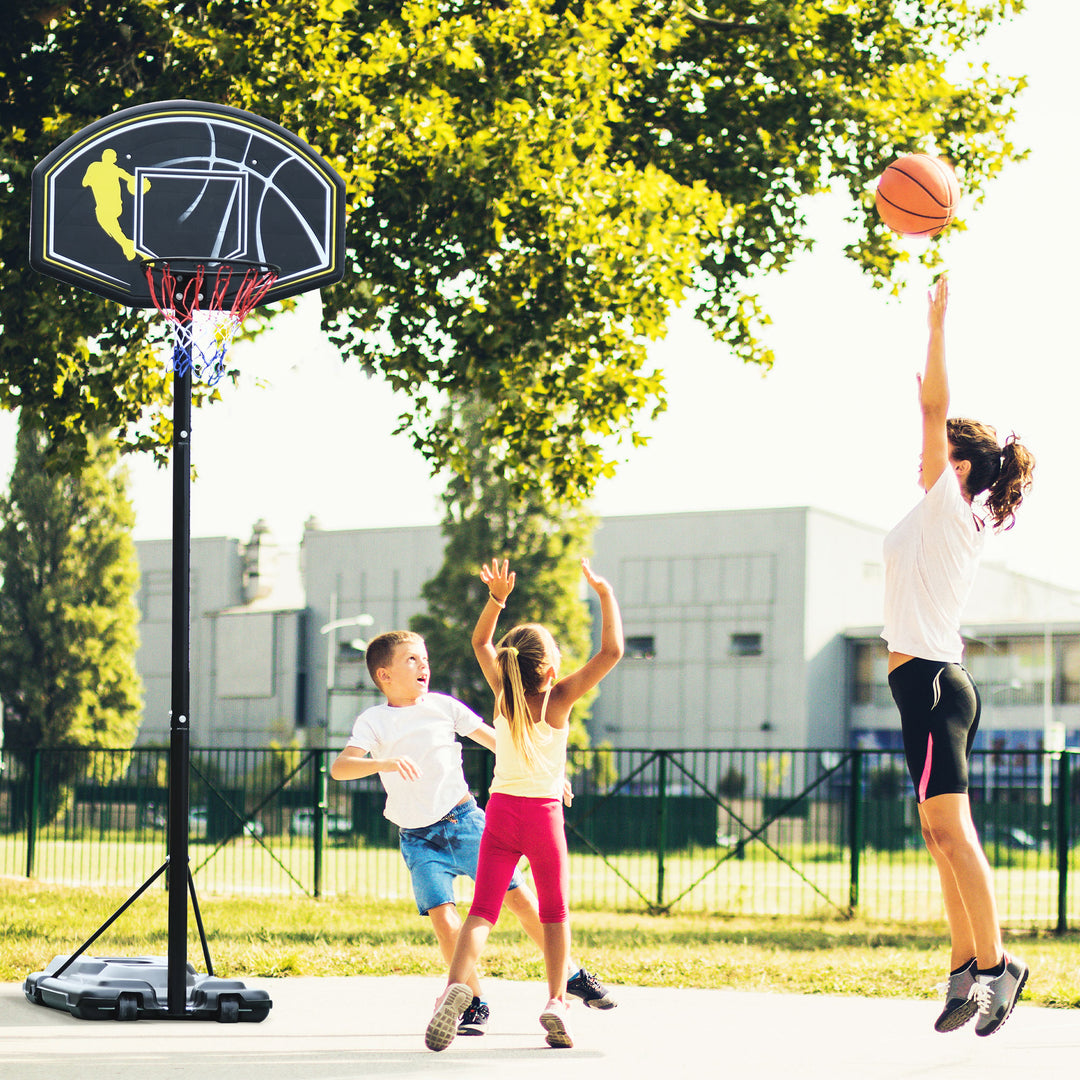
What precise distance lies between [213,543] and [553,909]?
60.8 m

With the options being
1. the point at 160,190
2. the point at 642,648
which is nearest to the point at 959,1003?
the point at 160,190

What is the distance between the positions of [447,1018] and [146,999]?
5.52ft

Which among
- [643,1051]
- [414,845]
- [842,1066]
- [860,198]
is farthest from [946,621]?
[860,198]

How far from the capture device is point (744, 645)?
5528 cm

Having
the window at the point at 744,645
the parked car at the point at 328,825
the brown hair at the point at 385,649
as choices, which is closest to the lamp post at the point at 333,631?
the window at the point at 744,645

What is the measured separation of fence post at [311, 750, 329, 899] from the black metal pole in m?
9.77

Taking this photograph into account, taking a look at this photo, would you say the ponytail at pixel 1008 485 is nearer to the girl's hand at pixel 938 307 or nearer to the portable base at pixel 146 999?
the girl's hand at pixel 938 307

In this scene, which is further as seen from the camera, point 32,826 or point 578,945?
point 32,826

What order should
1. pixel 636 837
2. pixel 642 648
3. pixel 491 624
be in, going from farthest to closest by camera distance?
pixel 642 648 < pixel 636 837 < pixel 491 624

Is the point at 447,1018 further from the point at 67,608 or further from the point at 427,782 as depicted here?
the point at 67,608

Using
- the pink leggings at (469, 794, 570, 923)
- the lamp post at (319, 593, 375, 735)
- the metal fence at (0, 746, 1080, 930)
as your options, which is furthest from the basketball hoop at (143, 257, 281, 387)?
the lamp post at (319, 593, 375, 735)

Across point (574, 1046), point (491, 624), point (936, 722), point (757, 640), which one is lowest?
point (574, 1046)

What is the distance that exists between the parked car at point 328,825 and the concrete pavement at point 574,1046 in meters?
10.8

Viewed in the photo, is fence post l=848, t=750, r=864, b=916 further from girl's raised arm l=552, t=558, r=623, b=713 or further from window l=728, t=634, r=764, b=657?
window l=728, t=634, r=764, b=657
